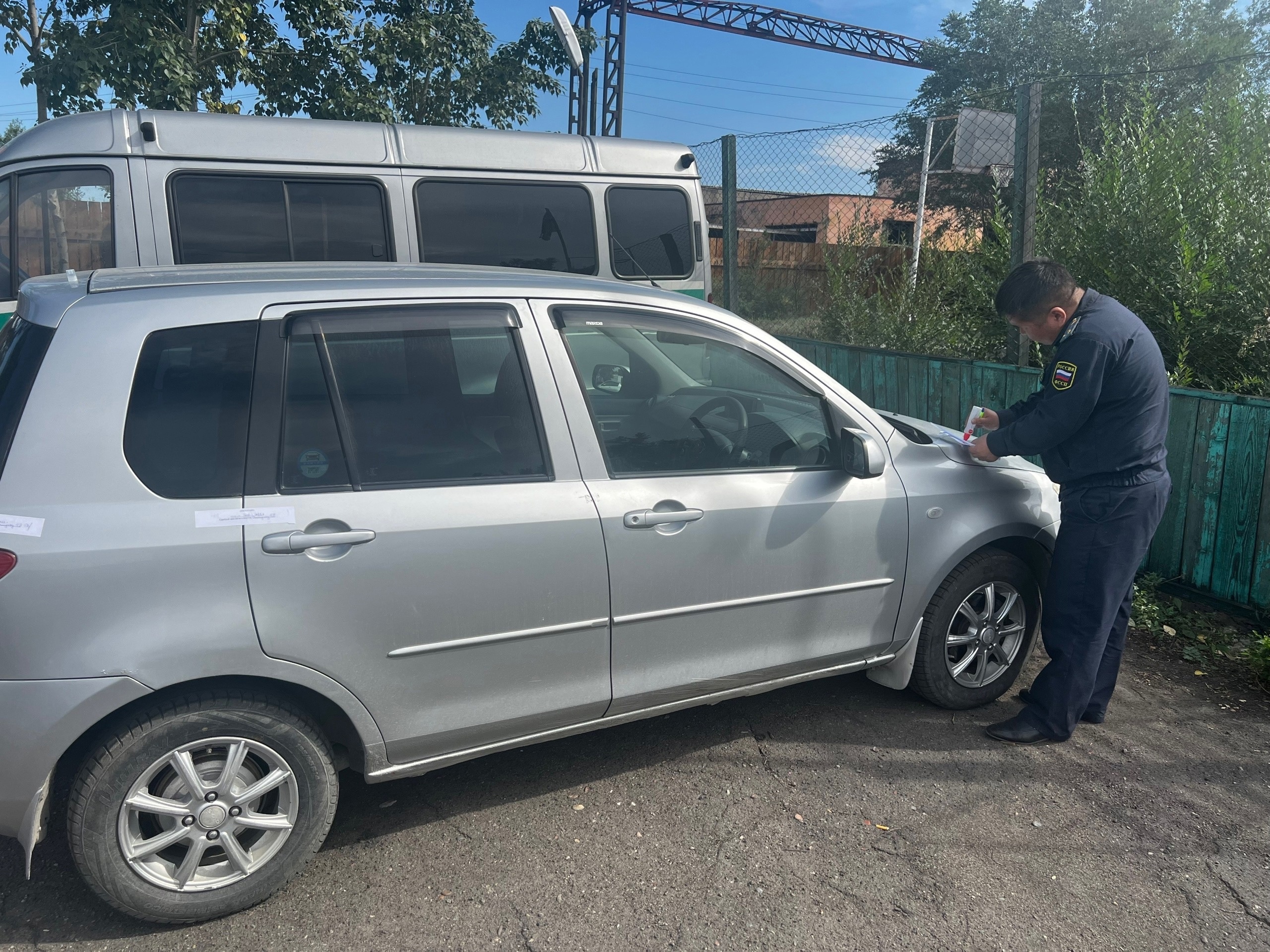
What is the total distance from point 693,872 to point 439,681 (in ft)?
3.16

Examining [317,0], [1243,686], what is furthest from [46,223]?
[317,0]

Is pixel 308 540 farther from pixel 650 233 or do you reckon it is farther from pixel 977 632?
pixel 650 233

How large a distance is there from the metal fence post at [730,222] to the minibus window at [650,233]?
3.75 feet

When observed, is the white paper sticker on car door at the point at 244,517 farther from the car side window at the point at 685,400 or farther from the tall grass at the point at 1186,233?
the tall grass at the point at 1186,233

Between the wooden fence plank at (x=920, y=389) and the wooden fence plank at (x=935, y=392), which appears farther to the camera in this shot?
the wooden fence plank at (x=920, y=389)

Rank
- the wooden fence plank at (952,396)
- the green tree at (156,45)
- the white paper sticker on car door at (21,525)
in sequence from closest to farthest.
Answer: the white paper sticker on car door at (21,525) < the wooden fence plank at (952,396) < the green tree at (156,45)

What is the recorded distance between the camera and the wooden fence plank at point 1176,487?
4.73m

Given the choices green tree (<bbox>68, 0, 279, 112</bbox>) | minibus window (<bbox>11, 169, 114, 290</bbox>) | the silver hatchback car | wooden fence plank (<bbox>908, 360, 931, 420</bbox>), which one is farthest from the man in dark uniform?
green tree (<bbox>68, 0, 279, 112</bbox>)

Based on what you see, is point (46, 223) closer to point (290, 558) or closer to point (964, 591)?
point (290, 558)

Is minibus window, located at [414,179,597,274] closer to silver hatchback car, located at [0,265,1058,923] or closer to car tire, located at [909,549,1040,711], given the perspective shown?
silver hatchback car, located at [0,265,1058,923]

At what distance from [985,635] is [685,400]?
5.22 ft

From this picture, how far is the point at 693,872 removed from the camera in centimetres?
285

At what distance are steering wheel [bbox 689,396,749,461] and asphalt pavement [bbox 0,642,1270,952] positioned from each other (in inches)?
46.2

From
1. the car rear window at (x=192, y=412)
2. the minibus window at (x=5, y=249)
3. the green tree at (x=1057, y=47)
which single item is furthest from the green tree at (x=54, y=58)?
the green tree at (x=1057, y=47)
